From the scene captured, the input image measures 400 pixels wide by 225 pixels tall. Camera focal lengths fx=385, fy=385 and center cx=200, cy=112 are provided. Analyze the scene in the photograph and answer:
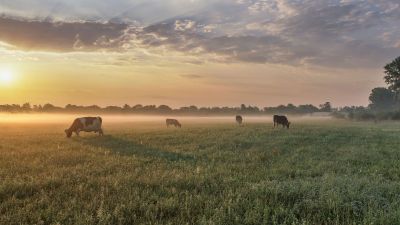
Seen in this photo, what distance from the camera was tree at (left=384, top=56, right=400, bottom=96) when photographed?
3479 inches

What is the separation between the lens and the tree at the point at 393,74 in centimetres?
8838

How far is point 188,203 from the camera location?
9.20 meters

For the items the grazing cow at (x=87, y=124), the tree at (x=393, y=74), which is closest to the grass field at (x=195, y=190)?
the grazing cow at (x=87, y=124)

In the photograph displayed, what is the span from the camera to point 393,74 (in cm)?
8962

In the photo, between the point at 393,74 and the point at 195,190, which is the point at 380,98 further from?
the point at 195,190

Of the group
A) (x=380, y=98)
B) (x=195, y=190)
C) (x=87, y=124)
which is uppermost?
(x=380, y=98)

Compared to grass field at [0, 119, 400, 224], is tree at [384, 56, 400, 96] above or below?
above

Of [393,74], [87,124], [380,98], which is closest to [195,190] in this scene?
[87,124]

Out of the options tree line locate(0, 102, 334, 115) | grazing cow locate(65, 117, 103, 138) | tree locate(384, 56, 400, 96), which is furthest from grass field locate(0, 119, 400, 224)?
tree line locate(0, 102, 334, 115)

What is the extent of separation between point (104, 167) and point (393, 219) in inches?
386

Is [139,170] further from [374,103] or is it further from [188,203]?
[374,103]

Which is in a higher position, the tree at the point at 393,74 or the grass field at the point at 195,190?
the tree at the point at 393,74

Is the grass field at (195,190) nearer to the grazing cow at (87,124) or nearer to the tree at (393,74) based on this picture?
the grazing cow at (87,124)

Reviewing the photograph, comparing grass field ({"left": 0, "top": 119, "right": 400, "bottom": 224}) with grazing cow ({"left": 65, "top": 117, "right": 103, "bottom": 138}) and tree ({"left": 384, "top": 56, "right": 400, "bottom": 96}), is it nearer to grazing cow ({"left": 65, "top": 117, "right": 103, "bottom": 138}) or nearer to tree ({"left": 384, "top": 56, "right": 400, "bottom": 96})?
grazing cow ({"left": 65, "top": 117, "right": 103, "bottom": 138})
